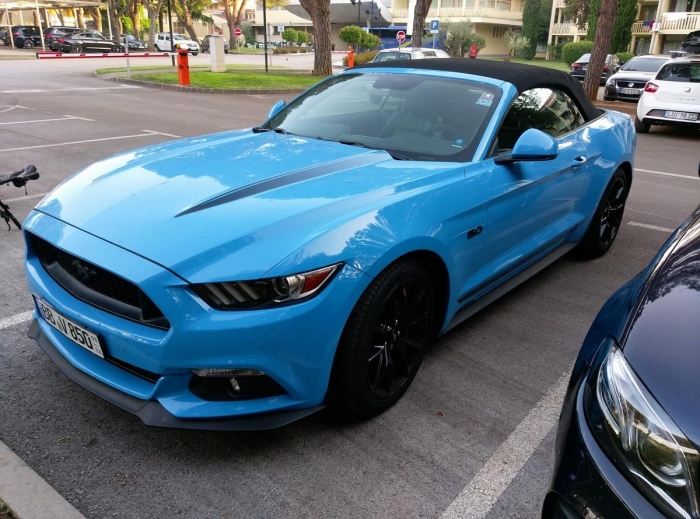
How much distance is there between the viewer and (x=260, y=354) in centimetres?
223

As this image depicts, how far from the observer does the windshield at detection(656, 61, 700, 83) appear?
490 inches

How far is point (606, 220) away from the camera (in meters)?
5.02

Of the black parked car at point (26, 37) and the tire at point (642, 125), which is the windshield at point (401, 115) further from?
the black parked car at point (26, 37)

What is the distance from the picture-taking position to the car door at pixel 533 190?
11.1 ft

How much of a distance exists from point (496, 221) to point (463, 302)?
0.48m

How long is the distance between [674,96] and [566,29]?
163ft

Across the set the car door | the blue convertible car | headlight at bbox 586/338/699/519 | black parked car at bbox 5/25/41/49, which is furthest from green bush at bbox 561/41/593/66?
headlight at bbox 586/338/699/519

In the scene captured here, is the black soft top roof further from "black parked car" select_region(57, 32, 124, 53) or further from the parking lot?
"black parked car" select_region(57, 32, 124, 53)

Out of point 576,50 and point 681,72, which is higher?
point 681,72

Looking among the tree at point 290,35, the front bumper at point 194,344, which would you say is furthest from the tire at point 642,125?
the tree at point 290,35

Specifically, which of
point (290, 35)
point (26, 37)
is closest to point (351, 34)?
point (290, 35)

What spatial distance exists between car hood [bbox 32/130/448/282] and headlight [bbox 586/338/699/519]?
1.18 meters

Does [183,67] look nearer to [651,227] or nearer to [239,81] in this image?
[239,81]

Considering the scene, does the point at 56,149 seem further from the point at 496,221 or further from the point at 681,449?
the point at 681,449
